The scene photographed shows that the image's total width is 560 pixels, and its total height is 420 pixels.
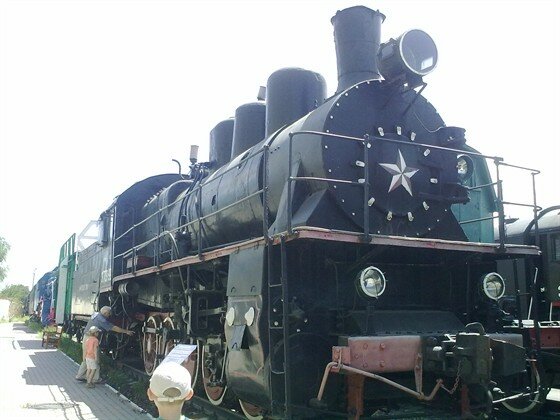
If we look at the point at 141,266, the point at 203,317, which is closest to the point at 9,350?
the point at 141,266

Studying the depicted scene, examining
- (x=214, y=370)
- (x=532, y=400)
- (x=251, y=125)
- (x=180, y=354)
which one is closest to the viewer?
(x=180, y=354)

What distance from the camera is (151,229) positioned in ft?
36.3

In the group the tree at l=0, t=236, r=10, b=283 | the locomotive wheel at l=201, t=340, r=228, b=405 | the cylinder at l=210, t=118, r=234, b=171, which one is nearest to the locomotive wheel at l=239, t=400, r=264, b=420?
the locomotive wheel at l=201, t=340, r=228, b=405

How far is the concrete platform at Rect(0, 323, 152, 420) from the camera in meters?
7.48

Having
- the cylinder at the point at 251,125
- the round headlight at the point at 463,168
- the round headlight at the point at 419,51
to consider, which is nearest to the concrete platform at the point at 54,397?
the cylinder at the point at 251,125

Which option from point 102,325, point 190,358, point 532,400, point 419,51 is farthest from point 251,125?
point 532,400

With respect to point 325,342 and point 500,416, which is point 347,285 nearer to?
point 325,342

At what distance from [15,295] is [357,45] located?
315 ft

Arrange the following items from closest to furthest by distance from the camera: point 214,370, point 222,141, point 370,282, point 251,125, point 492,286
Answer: point 370,282 → point 492,286 → point 214,370 → point 251,125 → point 222,141

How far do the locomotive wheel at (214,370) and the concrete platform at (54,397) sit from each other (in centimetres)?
86

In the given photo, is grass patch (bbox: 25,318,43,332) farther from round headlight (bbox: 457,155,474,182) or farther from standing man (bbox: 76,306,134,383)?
round headlight (bbox: 457,155,474,182)

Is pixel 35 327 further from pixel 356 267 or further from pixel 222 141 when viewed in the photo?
pixel 356 267

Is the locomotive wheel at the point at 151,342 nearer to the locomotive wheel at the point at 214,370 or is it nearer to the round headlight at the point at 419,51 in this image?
the locomotive wheel at the point at 214,370

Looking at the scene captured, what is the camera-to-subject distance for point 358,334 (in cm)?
501
